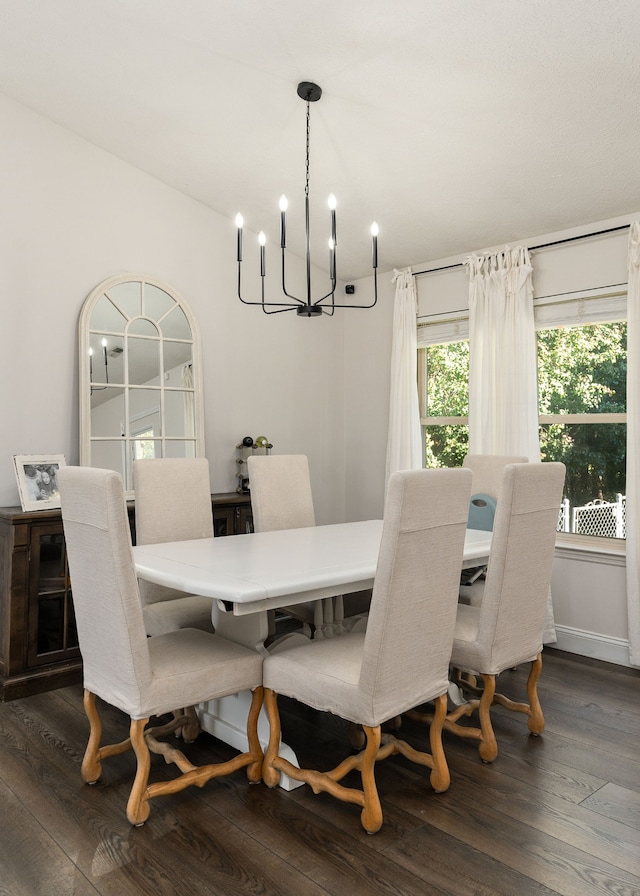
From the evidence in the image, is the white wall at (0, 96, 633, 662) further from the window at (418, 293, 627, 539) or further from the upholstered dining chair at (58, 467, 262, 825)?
the upholstered dining chair at (58, 467, 262, 825)

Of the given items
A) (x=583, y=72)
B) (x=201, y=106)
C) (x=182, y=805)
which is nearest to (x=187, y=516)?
(x=182, y=805)

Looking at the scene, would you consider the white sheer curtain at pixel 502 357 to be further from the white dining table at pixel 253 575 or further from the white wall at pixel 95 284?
the white wall at pixel 95 284

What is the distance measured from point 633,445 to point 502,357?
0.95 m

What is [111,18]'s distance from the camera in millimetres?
2725

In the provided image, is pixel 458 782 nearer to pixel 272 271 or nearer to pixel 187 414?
pixel 187 414

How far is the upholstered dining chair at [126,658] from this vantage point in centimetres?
193

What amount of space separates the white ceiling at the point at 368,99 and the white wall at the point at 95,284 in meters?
0.16

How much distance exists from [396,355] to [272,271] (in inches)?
41.0

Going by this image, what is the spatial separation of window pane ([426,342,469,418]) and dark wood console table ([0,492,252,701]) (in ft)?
8.66

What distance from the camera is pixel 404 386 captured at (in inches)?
181

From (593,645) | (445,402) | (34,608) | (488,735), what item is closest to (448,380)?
(445,402)

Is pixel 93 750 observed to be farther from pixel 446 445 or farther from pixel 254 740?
pixel 446 445

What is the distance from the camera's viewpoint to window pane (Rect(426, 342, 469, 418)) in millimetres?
4504

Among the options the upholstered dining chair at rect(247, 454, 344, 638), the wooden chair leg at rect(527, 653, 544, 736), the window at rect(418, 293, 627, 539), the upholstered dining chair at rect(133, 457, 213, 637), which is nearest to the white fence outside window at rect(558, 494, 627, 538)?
the window at rect(418, 293, 627, 539)
